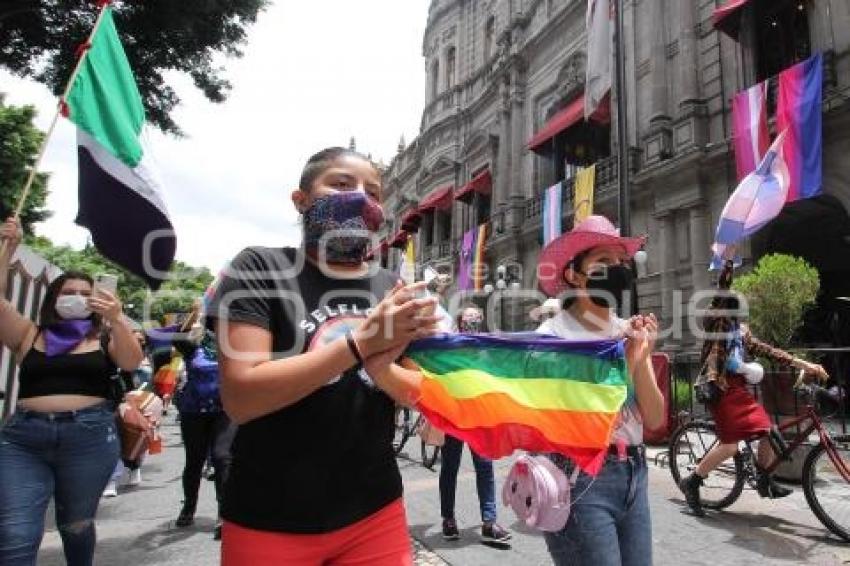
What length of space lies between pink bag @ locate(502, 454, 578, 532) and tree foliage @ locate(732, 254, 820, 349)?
960 cm

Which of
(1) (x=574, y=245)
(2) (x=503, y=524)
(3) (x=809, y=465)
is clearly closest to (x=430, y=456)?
(2) (x=503, y=524)

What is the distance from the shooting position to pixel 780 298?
10.3 meters

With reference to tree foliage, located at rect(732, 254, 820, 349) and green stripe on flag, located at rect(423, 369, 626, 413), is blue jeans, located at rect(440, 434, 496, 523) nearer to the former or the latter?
green stripe on flag, located at rect(423, 369, 626, 413)

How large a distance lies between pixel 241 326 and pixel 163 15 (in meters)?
8.30

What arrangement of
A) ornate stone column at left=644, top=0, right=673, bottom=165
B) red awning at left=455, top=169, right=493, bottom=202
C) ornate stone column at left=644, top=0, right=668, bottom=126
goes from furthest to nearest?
red awning at left=455, top=169, right=493, bottom=202, ornate stone column at left=644, top=0, right=668, bottom=126, ornate stone column at left=644, top=0, right=673, bottom=165

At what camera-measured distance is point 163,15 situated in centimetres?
841

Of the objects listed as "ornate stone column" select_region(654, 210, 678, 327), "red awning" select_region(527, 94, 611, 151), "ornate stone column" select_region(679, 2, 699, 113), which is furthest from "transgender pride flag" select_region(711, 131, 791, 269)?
"red awning" select_region(527, 94, 611, 151)

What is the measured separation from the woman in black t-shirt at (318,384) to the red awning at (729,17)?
562 inches

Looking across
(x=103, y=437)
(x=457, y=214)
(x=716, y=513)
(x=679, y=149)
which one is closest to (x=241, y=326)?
(x=103, y=437)

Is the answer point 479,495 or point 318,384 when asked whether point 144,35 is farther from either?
point 318,384

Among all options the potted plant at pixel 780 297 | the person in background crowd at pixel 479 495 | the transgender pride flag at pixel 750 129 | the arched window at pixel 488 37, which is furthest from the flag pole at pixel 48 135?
the arched window at pixel 488 37

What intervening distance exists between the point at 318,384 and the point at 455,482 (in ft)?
12.7

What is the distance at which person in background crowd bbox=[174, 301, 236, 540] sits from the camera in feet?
17.5

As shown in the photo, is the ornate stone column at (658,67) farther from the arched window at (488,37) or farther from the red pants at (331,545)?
the red pants at (331,545)
